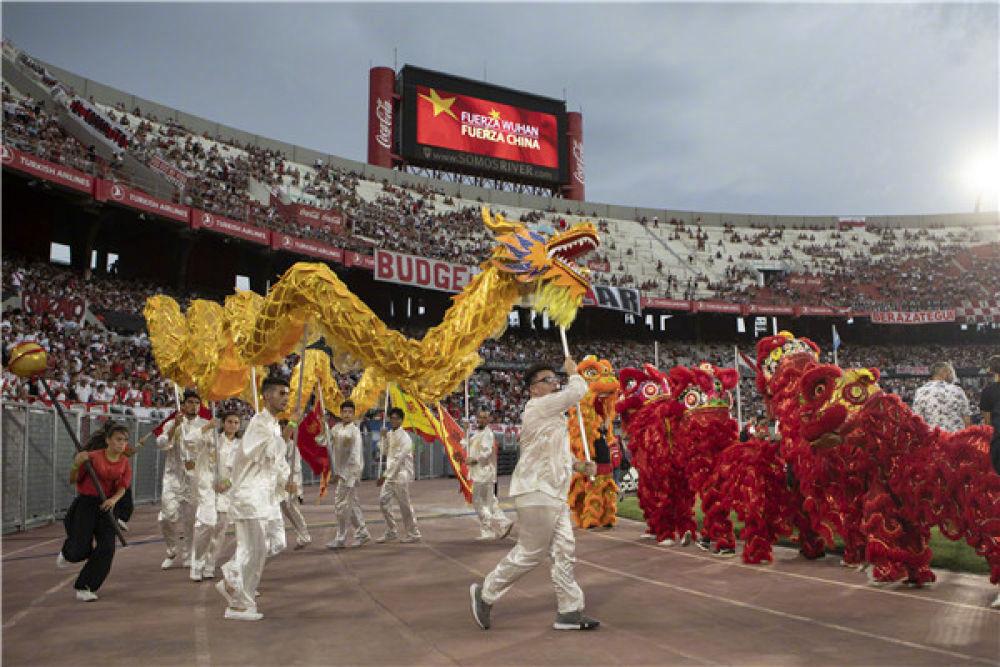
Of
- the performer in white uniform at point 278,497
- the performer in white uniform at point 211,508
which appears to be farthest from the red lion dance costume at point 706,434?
the performer in white uniform at point 211,508

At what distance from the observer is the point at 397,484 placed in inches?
401

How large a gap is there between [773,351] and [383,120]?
3278 centimetres

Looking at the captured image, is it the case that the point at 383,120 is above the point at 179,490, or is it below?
above

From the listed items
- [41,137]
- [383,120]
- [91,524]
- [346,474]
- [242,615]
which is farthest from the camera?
[383,120]

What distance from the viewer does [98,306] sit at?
71.9 feet

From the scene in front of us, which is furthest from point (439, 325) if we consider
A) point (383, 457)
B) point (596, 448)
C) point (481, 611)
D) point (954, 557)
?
point (383, 457)

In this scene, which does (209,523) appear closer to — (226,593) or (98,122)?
(226,593)

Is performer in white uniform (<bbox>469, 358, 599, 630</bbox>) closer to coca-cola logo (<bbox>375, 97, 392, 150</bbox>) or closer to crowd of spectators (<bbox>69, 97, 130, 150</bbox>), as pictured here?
crowd of spectators (<bbox>69, 97, 130, 150</bbox>)

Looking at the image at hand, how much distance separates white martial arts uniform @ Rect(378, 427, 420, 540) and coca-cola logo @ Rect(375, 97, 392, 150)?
30.0m

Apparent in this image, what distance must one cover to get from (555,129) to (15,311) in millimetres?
30365

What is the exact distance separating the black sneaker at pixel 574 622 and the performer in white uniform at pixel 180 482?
4751 mm

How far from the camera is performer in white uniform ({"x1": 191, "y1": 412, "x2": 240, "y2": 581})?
734 centimetres

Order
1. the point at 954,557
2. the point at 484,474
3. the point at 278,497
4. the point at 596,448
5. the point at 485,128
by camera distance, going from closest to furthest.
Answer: the point at 278,497 → the point at 954,557 → the point at 484,474 → the point at 596,448 → the point at 485,128

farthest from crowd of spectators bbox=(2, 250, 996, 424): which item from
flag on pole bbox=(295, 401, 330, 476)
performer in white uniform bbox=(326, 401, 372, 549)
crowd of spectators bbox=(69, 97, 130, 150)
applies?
performer in white uniform bbox=(326, 401, 372, 549)
